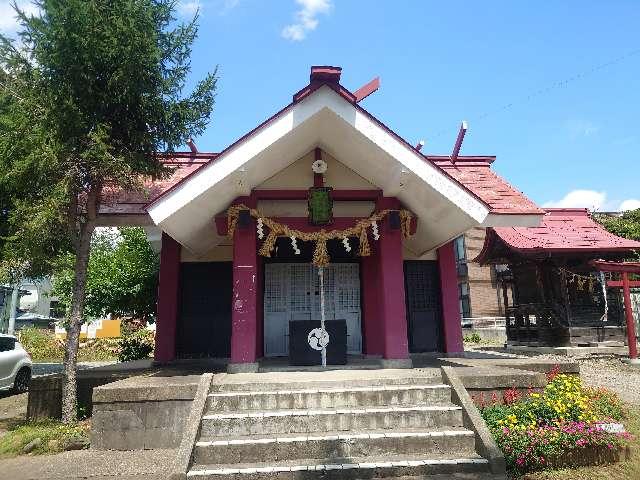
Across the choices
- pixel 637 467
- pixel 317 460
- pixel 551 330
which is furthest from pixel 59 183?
pixel 551 330

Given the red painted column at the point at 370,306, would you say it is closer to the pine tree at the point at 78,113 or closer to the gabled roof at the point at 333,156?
the gabled roof at the point at 333,156

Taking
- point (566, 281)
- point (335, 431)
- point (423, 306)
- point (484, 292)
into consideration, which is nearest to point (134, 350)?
point (423, 306)

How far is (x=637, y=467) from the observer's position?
489 centimetres

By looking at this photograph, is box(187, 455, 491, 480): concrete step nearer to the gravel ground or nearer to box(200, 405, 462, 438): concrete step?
box(200, 405, 462, 438): concrete step

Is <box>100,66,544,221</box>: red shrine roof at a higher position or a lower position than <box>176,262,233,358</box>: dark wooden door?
higher

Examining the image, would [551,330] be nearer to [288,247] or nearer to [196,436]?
[288,247]

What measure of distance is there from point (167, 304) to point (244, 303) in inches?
131

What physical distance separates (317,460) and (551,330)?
48.7 ft

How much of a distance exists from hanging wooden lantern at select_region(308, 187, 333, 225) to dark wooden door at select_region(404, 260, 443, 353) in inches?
135

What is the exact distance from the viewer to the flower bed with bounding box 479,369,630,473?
4.89 m

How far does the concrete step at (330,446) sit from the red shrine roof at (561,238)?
12282 mm

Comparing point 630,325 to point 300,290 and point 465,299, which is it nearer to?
point 300,290

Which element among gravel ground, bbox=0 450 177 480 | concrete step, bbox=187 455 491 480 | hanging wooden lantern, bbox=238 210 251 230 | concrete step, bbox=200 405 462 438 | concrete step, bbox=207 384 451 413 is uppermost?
hanging wooden lantern, bbox=238 210 251 230

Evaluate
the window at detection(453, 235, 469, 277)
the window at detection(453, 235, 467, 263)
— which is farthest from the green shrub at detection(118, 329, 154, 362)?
the window at detection(453, 235, 467, 263)
